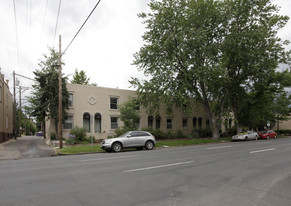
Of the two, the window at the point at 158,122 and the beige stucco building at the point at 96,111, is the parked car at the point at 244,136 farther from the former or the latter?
the window at the point at 158,122

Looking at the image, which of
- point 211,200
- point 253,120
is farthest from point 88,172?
point 253,120

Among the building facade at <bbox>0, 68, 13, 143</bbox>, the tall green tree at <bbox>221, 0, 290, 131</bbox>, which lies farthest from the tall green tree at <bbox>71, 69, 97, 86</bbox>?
the tall green tree at <bbox>221, 0, 290, 131</bbox>

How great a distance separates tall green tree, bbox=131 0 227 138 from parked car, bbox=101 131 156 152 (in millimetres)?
6819

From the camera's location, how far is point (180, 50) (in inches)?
987

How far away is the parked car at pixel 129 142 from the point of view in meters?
16.5

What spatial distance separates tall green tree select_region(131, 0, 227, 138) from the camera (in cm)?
2428

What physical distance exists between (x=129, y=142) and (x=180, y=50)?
12.8 m

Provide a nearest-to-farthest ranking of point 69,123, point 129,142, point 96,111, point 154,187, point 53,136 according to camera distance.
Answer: point 154,187 → point 129,142 → point 53,136 → point 69,123 → point 96,111

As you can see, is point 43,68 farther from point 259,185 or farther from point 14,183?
point 259,185

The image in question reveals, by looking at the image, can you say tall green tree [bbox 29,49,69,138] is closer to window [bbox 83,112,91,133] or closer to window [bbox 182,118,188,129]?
window [bbox 83,112,91,133]

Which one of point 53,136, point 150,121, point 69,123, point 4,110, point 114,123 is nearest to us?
point 53,136

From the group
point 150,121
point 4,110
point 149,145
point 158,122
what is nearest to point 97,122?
point 150,121

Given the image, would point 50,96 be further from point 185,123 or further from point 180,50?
point 185,123

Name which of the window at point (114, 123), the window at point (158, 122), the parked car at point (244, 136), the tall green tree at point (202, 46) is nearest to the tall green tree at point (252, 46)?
the tall green tree at point (202, 46)
